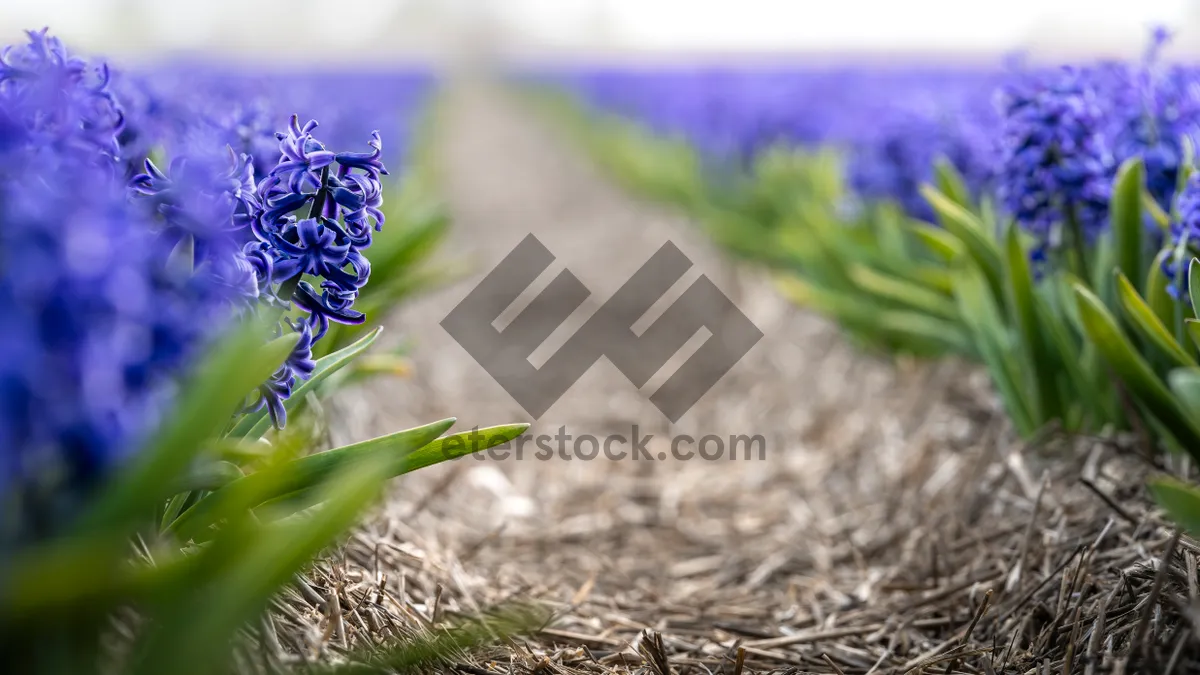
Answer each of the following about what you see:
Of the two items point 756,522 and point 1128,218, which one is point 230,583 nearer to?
point 1128,218

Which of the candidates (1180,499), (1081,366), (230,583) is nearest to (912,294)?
(1081,366)

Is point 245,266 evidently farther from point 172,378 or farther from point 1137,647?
point 1137,647

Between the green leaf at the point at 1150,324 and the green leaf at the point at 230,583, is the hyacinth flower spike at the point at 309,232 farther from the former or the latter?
the green leaf at the point at 1150,324

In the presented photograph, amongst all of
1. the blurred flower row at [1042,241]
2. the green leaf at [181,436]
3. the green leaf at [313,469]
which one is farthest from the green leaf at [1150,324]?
the green leaf at [181,436]

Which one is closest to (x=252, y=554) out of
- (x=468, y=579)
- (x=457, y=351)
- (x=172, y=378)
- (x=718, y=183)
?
(x=172, y=378)

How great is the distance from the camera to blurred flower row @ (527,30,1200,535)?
2.46 metres

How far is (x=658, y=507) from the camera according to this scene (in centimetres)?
399

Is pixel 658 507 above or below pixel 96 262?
below

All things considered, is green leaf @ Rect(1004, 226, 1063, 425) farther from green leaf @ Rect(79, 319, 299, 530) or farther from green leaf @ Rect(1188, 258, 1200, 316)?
green leaf @ Rect(79, 319, 299, 530)

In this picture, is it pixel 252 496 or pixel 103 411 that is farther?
pixel 252 496

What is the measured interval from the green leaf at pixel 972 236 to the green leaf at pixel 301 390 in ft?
6.64

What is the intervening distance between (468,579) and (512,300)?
456 centimetres

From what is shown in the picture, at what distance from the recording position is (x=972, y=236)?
3062 millimetres
